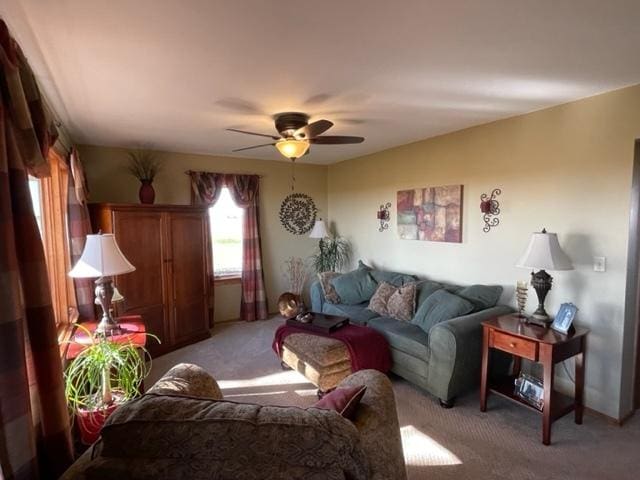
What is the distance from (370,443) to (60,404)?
1209 millimetres

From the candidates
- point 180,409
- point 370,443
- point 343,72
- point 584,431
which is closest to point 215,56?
point 343,72

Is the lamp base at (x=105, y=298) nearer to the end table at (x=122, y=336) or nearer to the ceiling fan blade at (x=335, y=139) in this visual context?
the end table at (x=122, y=336)

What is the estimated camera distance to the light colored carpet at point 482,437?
6.99 ft

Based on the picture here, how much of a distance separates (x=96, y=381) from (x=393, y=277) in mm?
3226

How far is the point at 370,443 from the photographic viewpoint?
53.2 inches

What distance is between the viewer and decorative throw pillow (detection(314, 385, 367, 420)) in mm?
1437

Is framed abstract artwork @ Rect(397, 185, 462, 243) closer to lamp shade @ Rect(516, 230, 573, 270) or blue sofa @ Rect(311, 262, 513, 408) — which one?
blue sofa @ Rect(311, 262, 513, 408)

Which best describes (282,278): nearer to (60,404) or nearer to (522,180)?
(522,180)

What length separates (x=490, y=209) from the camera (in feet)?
11.2

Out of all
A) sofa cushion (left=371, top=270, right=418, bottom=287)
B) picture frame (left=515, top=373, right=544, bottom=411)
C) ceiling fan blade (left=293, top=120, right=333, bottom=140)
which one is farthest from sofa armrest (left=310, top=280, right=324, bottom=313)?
picture frame (left=515, top=373, right=544, bottom=411)

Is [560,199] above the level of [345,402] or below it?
above

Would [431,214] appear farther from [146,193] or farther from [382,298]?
[146,193]

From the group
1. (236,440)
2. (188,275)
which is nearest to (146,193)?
(188,275)

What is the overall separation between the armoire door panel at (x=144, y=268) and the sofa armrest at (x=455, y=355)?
303 centimetres
